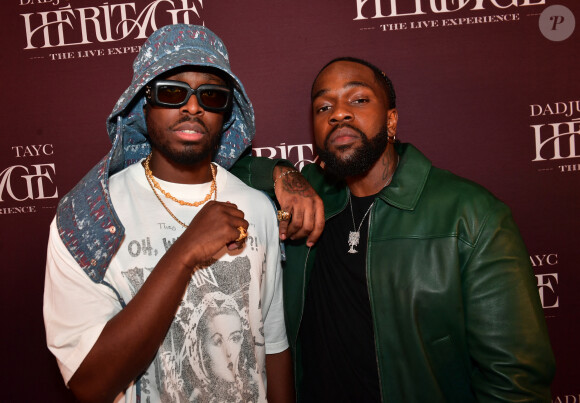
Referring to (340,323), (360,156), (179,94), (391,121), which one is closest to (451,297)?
(340,323)

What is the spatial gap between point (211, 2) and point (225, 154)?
35.9 inches

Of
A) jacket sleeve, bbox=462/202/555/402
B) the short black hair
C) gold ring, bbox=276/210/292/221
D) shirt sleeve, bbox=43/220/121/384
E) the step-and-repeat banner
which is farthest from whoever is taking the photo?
the step-and-repeat banner

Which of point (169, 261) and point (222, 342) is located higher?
point (169, 261)

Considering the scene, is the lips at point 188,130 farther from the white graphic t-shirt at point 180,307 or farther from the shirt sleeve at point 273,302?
the shirt sleeve at point 273,302

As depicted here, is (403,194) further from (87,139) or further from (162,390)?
(87,139)

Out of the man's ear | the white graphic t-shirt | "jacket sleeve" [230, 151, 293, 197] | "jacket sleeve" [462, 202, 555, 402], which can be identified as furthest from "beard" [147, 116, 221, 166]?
"jacket sleeve" [462, 202, 555, 402]

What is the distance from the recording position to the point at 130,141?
1.55m

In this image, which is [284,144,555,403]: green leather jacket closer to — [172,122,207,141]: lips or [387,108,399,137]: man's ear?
[387,108,399,137]: man's ear

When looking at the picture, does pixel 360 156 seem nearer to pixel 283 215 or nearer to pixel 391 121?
pixel 391 121

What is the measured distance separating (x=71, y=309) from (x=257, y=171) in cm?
85

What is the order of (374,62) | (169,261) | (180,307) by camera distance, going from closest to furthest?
(169,261) < (180,307) < (374,62)

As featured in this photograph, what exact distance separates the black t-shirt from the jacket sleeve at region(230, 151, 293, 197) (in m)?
0.31

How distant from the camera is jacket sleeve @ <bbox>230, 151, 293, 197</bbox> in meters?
1.60

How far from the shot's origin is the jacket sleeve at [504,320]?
49.0 inches
